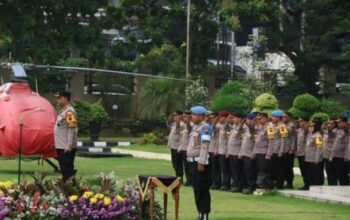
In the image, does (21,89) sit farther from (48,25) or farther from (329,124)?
(329,124)

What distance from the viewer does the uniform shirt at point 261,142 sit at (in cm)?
2083

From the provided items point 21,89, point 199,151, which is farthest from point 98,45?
point 199,151

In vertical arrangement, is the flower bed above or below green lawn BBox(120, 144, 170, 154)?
above

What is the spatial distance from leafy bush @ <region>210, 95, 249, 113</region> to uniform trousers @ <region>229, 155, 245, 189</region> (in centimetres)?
1083

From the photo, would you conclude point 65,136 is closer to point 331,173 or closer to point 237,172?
point 237,172

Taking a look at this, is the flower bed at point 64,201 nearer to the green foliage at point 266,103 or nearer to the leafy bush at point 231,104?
the green foliage at point 266,103

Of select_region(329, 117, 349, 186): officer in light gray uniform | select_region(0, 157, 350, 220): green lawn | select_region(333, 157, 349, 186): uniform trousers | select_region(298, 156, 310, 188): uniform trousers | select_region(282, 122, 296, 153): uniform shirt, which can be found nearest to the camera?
select_region(0, 157, 350, 220): green lawn

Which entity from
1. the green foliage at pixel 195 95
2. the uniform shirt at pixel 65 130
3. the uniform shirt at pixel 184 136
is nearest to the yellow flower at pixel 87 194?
the uniform shirt at pixel 65 130

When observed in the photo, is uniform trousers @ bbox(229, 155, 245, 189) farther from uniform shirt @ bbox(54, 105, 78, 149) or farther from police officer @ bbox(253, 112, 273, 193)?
uniform shirt @ bbox(54, 105, 78, 149)

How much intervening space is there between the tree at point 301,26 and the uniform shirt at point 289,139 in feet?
61.2

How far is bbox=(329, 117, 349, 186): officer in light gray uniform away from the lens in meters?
21.0

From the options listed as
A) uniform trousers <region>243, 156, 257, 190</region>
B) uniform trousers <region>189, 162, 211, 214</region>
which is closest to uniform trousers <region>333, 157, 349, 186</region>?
uniform trousers <region>243, 156, 257, 190</region>

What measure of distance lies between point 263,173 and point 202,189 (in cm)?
600

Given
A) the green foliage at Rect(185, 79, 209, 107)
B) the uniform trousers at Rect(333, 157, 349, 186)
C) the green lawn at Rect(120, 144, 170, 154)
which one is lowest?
the green lawn at Rect(120, 144, 170, 154)
